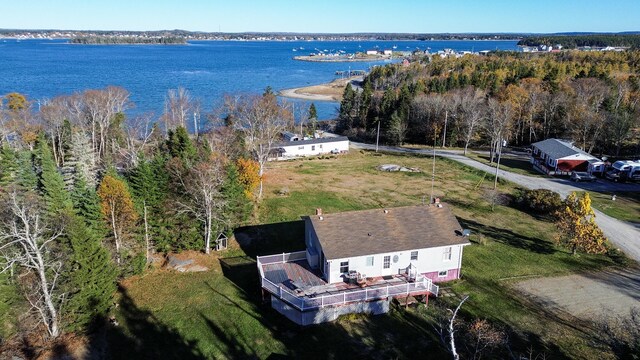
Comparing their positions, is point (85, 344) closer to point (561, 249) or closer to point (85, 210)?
point (85, 210)

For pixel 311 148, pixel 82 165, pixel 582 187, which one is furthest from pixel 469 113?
pixel 82 165

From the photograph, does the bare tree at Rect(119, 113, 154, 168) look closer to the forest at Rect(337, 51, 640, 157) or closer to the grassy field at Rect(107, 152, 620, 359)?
the grassy field at Rect(107, 152, 620, 359)

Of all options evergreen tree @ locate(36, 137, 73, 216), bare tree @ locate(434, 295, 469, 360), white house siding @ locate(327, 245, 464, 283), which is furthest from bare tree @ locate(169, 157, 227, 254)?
bare tree @ locate(434, 295, 469, 360)

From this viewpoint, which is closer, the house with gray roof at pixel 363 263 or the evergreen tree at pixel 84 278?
the evergreen tree at pixel 84 278

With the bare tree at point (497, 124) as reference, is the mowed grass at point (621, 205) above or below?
below

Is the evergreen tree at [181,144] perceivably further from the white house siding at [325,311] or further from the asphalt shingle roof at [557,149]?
the asphalt shingle roof at [557,149]

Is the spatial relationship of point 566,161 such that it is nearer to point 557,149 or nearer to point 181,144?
point 557,149

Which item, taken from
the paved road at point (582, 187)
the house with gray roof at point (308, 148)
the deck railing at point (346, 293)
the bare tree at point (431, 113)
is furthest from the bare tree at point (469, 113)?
the deck railing at point (346, 293)
